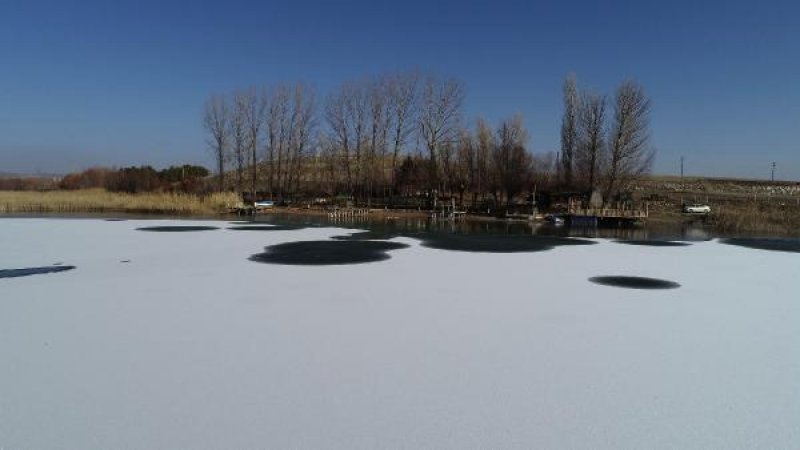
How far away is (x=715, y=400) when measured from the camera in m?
4.68

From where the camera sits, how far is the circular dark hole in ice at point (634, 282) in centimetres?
1020

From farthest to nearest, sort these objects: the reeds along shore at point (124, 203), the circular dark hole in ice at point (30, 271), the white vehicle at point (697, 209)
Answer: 1. the white vehicle at point (697, 209)
2. the reeds along shore at point (124, 203)
3. the circular dark hole in ice at point (30, 271)

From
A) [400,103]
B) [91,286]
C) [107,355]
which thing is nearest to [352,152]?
[400,103]

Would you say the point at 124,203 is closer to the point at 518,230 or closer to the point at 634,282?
the point at 518,230

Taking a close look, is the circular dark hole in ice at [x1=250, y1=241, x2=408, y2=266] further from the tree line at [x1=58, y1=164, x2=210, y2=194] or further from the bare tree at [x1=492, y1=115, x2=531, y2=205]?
the tree line at [x1=58, y1=164, x2=210, y2=194]

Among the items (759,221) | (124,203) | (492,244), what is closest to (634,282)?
(492,244)

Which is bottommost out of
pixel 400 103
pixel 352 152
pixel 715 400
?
pixel 715 400

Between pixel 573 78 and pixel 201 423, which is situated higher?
pixel 573 78

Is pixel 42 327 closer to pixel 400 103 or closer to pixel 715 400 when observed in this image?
pixel 715 400

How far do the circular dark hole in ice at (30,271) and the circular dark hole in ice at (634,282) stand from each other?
11223mm

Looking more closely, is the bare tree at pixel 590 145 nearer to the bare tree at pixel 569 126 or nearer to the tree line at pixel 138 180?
the bare tree at pixel 569 126

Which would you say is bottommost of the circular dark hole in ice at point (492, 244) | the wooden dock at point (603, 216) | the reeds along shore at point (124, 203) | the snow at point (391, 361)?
the snow at point (391, 361)

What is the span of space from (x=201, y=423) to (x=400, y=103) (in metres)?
44.0

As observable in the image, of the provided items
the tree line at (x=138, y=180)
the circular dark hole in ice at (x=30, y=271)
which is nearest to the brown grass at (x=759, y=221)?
the circular dark hole in ice at (x=30, y=271)
